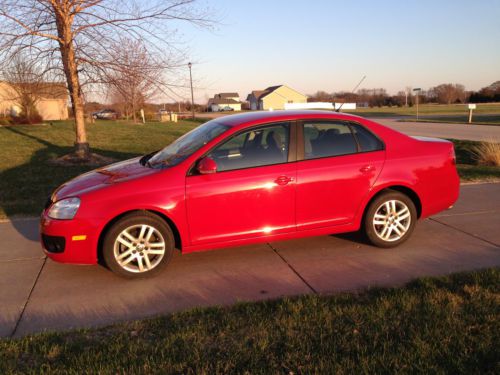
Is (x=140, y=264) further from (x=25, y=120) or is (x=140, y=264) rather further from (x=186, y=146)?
(x=25, y=120)

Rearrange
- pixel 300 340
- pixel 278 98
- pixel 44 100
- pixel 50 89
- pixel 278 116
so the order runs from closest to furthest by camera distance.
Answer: pixel 300 340 < pixel 278 116 < pixel 50 89 < pixel 44 100 < pixel 278 98

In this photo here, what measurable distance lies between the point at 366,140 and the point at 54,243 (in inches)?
139

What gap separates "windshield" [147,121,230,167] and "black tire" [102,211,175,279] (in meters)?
0.64

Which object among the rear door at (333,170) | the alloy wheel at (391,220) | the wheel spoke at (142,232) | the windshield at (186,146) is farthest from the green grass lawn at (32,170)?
the alloy wheel at (391,220)

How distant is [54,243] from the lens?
13.8 feet

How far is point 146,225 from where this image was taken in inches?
165

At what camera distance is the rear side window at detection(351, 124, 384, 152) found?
4871mm

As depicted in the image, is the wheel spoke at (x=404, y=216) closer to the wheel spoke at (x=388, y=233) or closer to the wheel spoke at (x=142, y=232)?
the wheel spoke at (x=388, y=233)

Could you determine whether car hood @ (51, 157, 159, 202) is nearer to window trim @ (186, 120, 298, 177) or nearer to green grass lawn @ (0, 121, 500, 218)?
window trim @ (186, 120, 298, 177)

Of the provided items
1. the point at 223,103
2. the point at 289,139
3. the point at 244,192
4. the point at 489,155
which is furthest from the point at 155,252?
the point at 223,103

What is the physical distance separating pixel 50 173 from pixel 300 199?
769 centimetres

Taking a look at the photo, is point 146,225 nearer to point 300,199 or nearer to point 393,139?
point 300,199

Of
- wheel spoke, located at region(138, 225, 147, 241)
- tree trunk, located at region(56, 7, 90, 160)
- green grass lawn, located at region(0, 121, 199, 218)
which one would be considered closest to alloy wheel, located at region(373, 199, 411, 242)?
wheel spoke, located at region(138, 225, 147, 241)

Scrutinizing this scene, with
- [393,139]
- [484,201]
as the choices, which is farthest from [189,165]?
[484,201]
